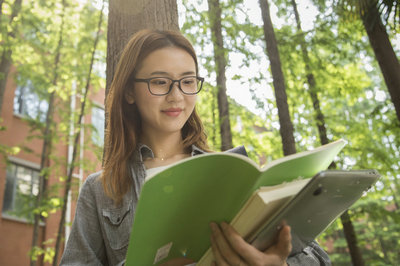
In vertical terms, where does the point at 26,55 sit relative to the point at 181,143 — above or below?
above

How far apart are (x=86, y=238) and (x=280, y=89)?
16.0ft

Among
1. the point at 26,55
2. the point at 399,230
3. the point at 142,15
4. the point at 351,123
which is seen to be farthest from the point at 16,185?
the point at 399,230

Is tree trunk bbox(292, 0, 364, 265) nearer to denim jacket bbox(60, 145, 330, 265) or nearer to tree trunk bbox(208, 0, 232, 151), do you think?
tree trunk bbox(208, 0, 232, 151)

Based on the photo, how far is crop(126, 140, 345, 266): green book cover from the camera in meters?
1.00

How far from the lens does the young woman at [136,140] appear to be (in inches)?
64.6

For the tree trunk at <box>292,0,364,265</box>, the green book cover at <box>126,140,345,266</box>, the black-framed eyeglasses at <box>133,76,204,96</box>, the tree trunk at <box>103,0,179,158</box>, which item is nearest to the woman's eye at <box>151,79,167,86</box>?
the black-framed eyeglasses at <box>133,76,204,96</box>

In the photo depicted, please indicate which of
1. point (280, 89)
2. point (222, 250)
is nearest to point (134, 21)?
point (222, 250)

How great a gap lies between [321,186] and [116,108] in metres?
1.19

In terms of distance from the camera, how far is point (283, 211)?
104 centimetres

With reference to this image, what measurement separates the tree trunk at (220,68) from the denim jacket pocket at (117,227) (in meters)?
4.80

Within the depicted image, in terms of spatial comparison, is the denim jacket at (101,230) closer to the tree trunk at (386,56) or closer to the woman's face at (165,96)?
the woman's face at (165,96)

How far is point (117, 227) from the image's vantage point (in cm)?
166

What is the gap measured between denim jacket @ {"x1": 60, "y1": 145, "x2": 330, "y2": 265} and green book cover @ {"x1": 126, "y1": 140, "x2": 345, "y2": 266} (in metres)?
0.45

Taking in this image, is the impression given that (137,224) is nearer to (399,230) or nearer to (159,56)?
(159,56)
